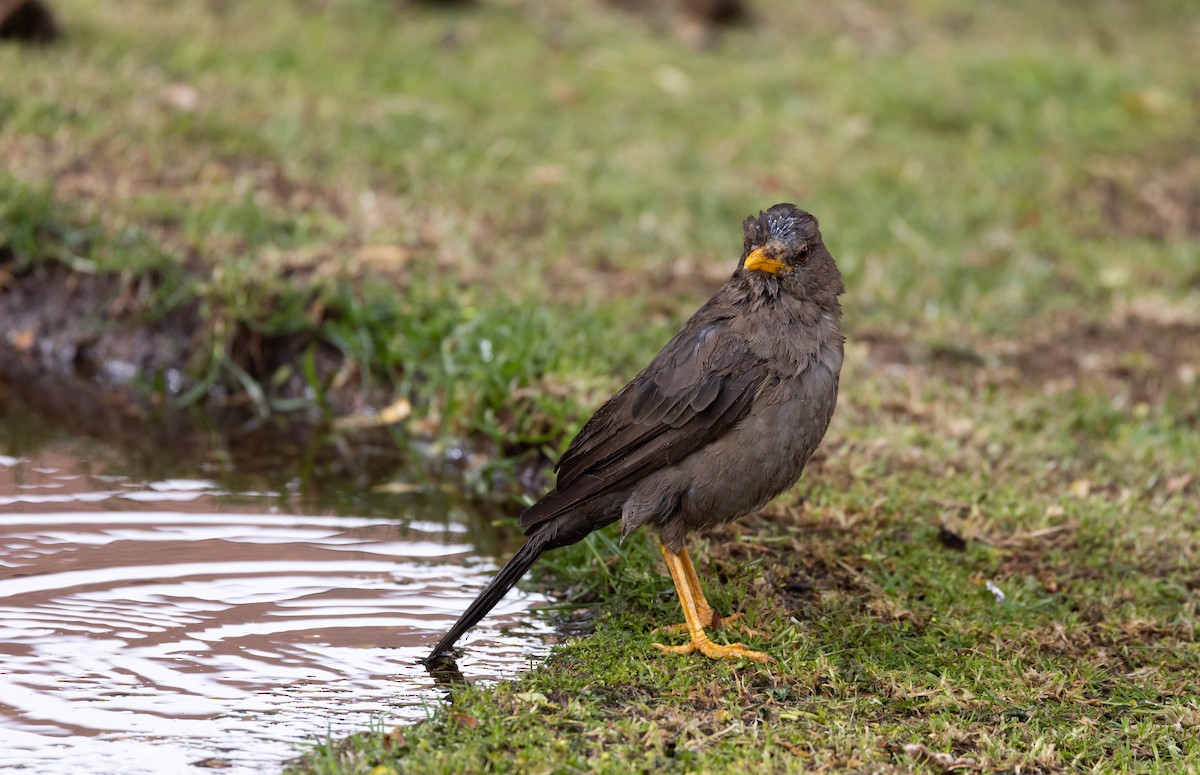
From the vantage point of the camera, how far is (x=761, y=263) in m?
4.20

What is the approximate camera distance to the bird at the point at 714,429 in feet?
13.3

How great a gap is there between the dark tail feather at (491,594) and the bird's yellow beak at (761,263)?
1013 millimetres

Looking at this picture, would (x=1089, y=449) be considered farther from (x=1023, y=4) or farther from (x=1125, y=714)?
(x=1023, y=4)

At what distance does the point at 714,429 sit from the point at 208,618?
1.59 metres

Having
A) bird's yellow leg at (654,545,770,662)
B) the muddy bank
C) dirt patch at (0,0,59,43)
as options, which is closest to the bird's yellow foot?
bird's yellow leg at (654,545,770,662)

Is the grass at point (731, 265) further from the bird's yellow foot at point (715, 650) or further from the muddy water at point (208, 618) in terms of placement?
the muddy water at point (208, 618)

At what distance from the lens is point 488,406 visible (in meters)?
5.66

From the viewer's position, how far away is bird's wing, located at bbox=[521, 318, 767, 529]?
13.5 ft

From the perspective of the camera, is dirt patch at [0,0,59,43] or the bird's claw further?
dirt patch at [0,0,59,43]

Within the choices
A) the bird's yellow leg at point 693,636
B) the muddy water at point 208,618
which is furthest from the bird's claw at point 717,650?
the muddy water at point 208,618

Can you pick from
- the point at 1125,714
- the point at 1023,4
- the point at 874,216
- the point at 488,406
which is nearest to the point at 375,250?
the point at 488,406

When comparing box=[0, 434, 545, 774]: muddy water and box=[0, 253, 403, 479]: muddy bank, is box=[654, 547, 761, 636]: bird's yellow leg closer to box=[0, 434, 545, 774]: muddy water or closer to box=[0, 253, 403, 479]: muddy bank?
box=[0, 434, 545, 774]: muddy water

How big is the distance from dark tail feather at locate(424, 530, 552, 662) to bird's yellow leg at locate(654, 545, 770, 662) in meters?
0.39

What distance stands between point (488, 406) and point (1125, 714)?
8.95ft
